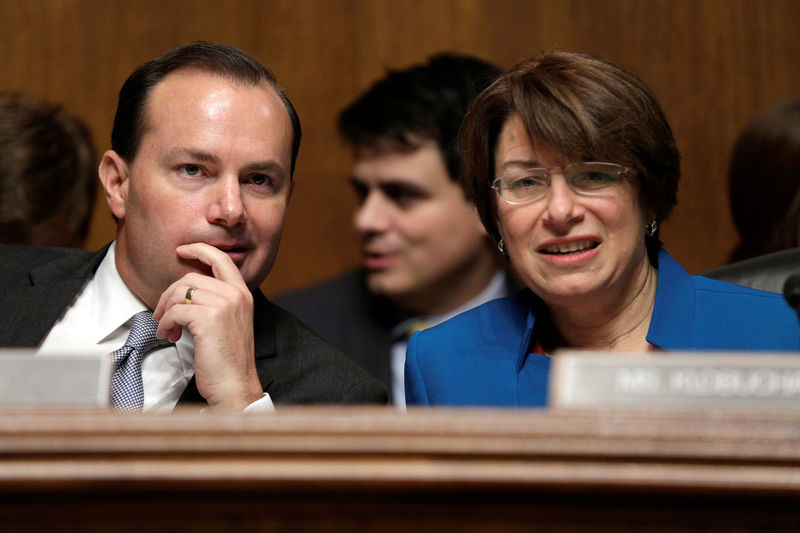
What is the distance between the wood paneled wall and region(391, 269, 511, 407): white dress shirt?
0.59 metres

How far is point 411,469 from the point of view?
734mm

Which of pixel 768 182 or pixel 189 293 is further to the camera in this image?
pixel 768 182

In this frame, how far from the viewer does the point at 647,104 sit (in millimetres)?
1507

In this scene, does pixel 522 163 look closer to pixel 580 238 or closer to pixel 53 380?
pixel 580 238

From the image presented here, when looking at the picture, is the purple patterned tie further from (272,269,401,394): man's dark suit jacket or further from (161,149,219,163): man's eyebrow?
(272,269,401,394): man's dark suit jacket

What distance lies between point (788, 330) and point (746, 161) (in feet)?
2.89

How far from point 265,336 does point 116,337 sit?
253 mm

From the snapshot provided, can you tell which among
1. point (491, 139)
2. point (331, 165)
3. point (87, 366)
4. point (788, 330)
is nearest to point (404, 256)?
point (331, 165)

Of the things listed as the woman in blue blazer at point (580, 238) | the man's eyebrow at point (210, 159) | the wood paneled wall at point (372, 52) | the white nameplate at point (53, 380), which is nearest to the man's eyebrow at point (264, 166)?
the man's eyebrow at point (210, 159)

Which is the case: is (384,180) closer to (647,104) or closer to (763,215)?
(763,215)

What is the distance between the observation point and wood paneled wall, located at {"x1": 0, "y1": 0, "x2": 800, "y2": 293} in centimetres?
308

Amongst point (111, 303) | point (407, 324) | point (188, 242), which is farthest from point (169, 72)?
point (407, 324)

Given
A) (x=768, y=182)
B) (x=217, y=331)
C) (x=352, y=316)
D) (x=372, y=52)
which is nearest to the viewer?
(x=217, y=331)

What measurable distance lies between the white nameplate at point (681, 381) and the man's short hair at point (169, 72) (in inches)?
39.4
